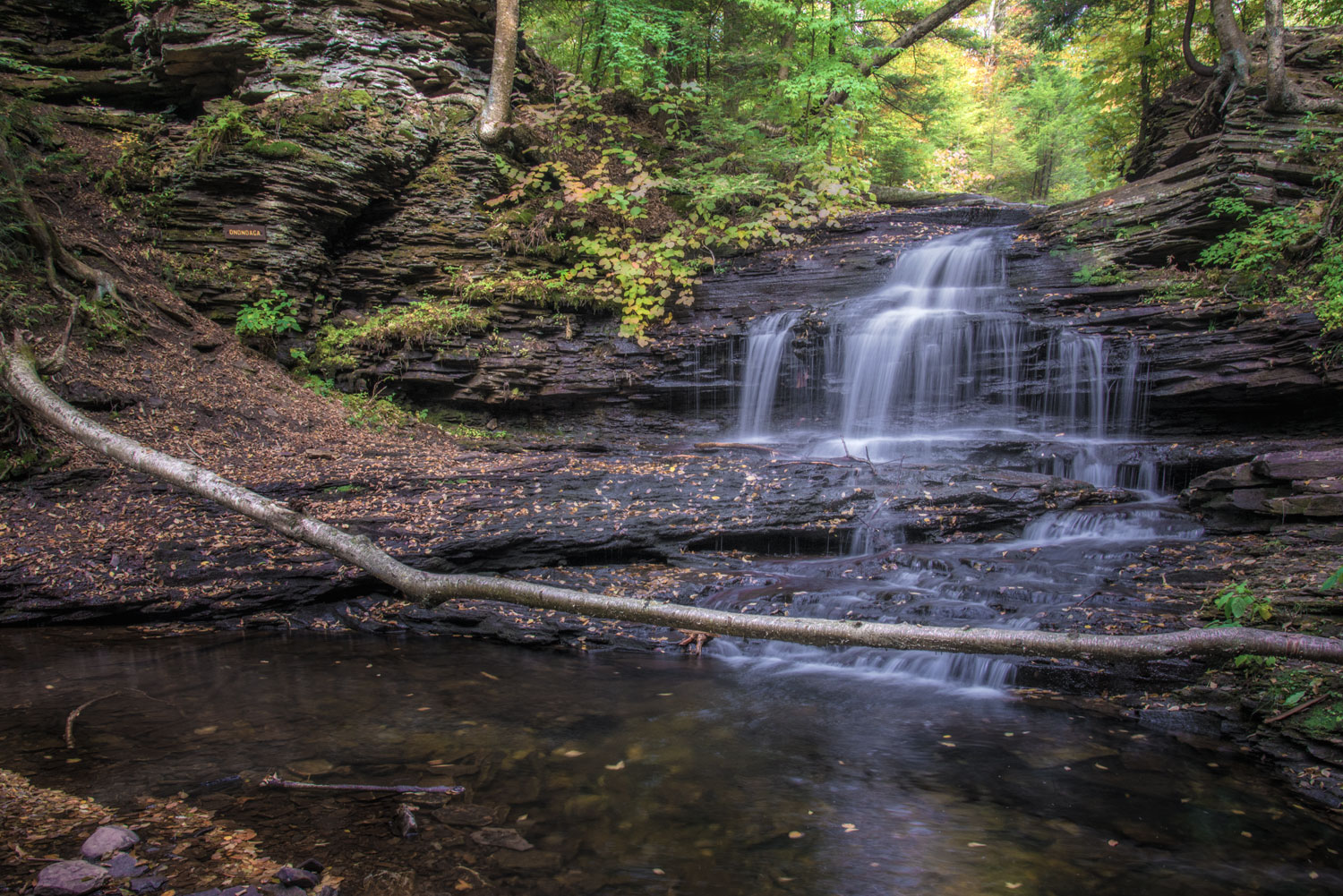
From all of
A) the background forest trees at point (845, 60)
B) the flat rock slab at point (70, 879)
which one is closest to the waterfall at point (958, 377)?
the background forest trees at point (845, 60)

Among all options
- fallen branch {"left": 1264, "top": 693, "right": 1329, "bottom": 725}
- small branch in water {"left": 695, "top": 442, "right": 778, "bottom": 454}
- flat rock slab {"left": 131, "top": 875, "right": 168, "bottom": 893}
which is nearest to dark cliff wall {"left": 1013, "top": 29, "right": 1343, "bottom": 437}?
small branch in water {"left": 695, "top": 442, "right": 778, "bottom": 454}

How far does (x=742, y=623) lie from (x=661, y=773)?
4.58 ft

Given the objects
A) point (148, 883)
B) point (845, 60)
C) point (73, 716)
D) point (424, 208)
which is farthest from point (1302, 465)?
point (845, 60)

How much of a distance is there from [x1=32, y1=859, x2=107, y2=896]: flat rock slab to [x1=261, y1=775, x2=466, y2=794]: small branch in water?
0.85 meters

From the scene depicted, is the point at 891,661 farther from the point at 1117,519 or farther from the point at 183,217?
the point at 183,217

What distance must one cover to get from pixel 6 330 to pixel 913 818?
8.93 meters

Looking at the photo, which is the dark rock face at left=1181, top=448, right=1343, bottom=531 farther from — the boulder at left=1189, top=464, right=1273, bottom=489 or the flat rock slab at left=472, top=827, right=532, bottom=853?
the flat rock slab at left=472, top=827, right=532, bottom=853

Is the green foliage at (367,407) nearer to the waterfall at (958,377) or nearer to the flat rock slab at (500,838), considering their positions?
the waterfall at (958,377)

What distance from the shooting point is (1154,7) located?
40.2 ft

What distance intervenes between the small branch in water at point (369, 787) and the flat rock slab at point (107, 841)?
62 cm

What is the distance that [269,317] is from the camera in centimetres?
908

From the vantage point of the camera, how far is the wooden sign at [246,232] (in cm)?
916

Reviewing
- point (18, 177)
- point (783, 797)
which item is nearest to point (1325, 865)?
point (783, 797)

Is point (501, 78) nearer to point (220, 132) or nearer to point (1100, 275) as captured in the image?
point (220, 132)
